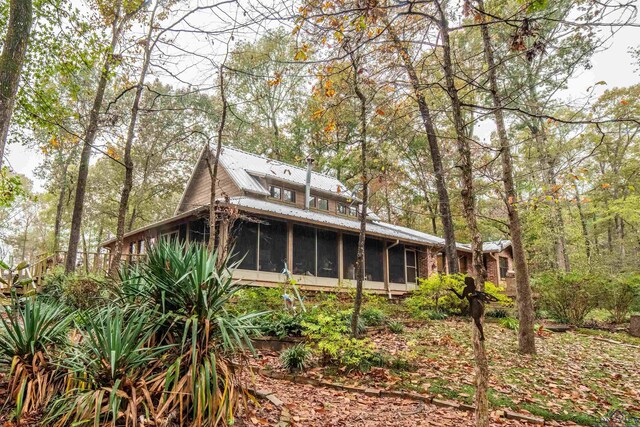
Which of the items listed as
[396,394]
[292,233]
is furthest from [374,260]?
[396,394]

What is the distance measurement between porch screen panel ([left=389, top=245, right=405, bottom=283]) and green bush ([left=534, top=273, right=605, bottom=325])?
8.23 m

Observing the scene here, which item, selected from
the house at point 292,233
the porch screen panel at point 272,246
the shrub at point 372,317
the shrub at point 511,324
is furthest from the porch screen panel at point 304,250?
the shrub at point 511,324

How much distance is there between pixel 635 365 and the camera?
6.53 m

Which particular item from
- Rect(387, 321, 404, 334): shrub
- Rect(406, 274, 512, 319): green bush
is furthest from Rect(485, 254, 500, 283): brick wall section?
Rect(387, 321, 404, 334): shrub

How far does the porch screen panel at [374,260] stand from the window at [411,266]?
2.38m

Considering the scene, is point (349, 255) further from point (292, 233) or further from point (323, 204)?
point (292, 233)

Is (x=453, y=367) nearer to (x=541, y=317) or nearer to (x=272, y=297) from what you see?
(x=272, y=297)

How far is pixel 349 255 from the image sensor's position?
55.2 ft

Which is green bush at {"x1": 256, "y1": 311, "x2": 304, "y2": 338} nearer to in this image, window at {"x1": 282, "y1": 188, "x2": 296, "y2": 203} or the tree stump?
the tree stump

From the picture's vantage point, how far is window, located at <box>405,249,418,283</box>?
19.7 metres

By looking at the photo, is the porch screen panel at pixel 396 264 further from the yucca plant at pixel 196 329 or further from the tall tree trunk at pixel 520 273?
the yucca plant at pixel 196 329

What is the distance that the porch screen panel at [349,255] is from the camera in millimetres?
16547

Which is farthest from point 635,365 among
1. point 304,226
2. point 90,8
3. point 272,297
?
point 90,8

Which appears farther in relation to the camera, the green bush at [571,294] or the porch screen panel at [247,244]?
the porch screen panel at [247,244]
